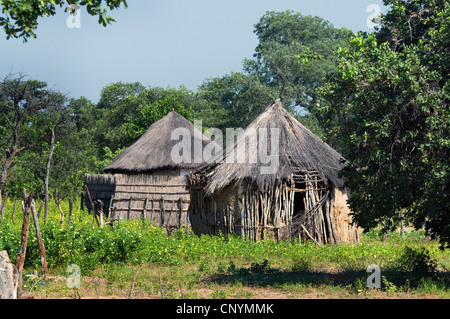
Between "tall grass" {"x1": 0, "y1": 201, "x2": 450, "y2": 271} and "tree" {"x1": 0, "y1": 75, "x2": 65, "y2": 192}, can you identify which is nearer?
"tall grass" {"x1": 0, "y1": 201, "x2": 450, "y2": 271}

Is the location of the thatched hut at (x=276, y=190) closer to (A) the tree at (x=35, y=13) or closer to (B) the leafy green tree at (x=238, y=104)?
(A) the tree at (x=35, y=13)

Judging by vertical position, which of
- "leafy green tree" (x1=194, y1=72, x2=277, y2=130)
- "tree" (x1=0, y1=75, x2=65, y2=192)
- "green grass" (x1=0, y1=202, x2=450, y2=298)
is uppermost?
"leafy green tree" (x1=194, y1=72, x2=277, y2=130)

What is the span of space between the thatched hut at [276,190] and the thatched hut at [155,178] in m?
3.44

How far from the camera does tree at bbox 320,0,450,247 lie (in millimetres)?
7992

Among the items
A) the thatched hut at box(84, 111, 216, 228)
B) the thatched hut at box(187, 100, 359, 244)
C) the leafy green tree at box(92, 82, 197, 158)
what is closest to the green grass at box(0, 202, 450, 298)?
the thatched hut at box(187, 100, 359, 244)

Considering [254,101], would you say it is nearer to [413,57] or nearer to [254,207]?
[254,207]

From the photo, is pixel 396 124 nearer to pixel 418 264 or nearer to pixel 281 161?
pixel 418 264

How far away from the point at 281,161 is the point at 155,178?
19.7 feet

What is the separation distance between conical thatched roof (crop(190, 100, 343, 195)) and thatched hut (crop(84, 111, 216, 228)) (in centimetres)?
279

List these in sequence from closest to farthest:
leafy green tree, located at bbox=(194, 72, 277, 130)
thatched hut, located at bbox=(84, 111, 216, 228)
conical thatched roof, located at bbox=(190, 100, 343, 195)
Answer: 1. conical thatched roof, located at bbox=(190, 100, 343, 195)
2. thatched hut, located at bbox=(84, 111, 216, 228)
3. leafy green tree, located at bbox=(194, 72, 277, 130)

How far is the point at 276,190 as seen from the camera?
1472 cm

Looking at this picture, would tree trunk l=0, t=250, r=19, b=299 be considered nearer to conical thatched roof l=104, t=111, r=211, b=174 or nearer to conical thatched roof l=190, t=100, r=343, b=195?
conical thatched roof l=190, t=100, r=343, b=195

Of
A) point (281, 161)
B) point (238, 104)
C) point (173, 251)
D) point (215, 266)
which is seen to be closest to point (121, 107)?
point (238, 104)
